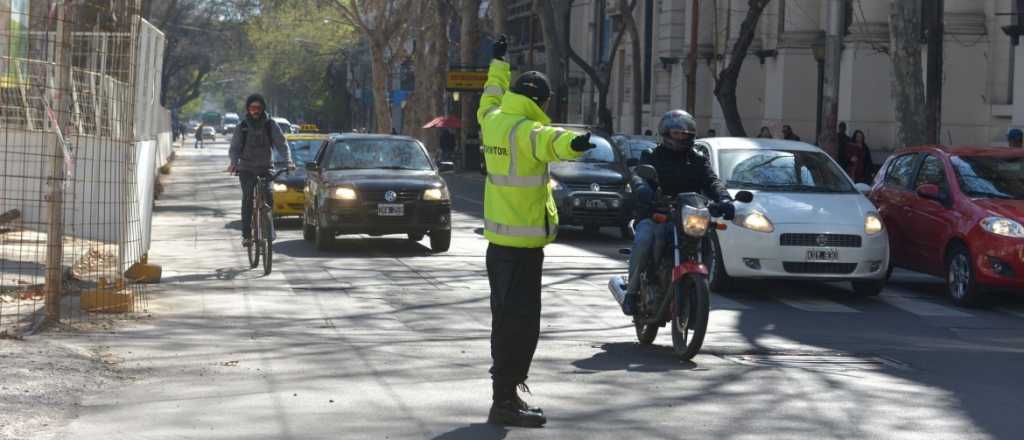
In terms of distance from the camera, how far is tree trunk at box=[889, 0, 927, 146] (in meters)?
21.9

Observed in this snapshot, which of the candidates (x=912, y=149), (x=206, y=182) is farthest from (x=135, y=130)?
(x=206, y=182)

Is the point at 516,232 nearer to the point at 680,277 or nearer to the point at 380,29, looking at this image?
the point at 680,277

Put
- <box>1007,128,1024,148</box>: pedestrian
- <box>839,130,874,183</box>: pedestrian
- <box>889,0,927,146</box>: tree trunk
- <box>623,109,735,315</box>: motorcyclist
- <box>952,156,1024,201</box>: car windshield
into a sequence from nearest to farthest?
<box>623,109,735,315</box>: motorcyclist
<box>952,156,1024,201</box>: car windshield
<box>1007,128,1024,148</box>: pedestrian
<box>889,0,927,146</box>: tree trunk
<box>839,130,874,183</box>: pedestrian

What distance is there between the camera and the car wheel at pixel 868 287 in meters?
14.7

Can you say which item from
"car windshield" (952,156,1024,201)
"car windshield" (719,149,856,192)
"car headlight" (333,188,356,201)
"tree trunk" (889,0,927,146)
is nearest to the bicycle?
"car headlight" (333,188,356,201)

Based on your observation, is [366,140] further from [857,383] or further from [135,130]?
[857,383]

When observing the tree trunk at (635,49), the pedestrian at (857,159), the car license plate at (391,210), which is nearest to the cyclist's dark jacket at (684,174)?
the car license plate at (391,210)

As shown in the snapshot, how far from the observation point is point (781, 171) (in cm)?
1548

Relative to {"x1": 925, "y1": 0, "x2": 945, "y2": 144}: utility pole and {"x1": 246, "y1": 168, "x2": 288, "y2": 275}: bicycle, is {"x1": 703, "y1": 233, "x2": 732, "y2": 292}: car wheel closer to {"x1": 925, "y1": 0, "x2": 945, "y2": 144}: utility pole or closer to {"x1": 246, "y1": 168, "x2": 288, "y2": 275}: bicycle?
{"x1": 246, "y1": 168, "x2": 288, "y2": 275}: bicycle

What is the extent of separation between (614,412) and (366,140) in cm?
1221

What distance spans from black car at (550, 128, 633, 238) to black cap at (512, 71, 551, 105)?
1326 cm

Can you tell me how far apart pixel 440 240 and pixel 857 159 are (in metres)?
13.1

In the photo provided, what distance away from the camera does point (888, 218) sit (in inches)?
644

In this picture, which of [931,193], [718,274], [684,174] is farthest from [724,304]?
[684,174]
